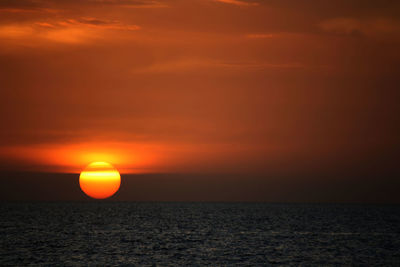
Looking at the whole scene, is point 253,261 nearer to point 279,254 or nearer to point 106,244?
point 279,254

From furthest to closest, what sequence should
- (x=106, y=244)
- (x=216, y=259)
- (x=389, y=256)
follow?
(x=106, y=244) → (x=389, y=256) → (x=216, y=259)

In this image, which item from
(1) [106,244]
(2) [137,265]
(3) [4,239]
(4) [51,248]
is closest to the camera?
(2) [137,265]

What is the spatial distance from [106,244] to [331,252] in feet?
106

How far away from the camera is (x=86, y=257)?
60469 mm

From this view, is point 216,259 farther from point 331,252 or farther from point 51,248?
point 51,248

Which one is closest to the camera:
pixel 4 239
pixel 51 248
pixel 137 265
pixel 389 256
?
pixel 137 265

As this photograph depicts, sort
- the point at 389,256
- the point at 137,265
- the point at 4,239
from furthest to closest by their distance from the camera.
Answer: the point at 4,239, the point at 389,256, the point at 137,265

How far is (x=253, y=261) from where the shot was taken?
57.7 m

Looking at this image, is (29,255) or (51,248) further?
(51,248)

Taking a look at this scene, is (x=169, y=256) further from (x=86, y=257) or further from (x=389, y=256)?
(x=389, y=256)

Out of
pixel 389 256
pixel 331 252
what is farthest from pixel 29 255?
pixel 389 256

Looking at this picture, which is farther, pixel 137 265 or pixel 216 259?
pixel 216 259

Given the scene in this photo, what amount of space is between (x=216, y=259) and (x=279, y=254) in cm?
971

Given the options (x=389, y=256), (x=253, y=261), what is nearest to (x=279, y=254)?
(x=253, y=261)
